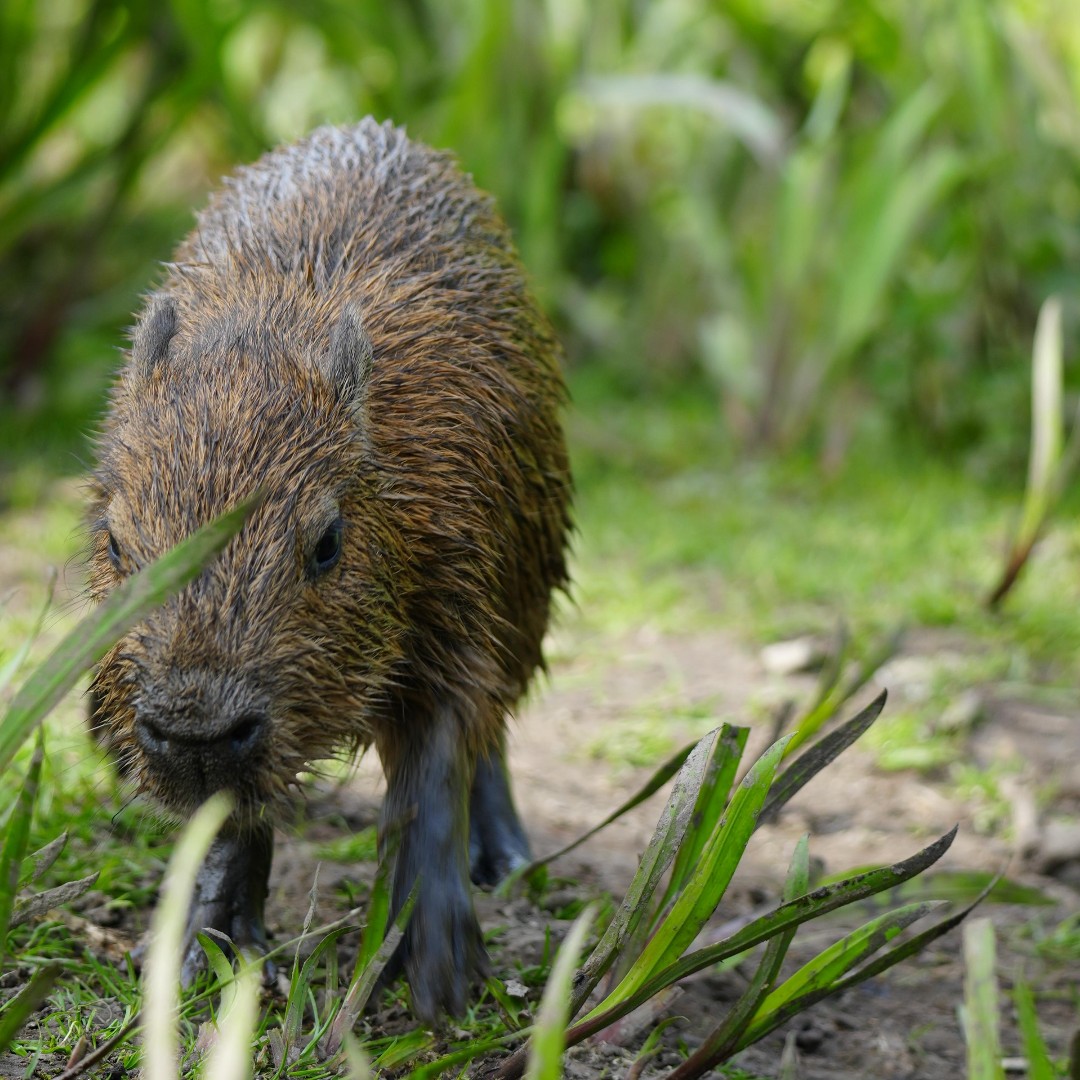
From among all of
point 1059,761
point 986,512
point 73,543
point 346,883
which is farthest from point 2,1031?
point 986,512

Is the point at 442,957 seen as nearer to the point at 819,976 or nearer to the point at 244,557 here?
the point at 819,976

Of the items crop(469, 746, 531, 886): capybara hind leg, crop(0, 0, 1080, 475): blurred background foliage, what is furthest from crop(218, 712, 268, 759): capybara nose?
crop(0, 0, 1080, 475): blurred background foliage

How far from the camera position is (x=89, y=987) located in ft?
7.73

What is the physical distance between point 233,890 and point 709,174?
5.66 metres

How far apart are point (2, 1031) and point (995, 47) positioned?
5.77m

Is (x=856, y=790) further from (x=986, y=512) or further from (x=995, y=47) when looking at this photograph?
(x=995, y=47)

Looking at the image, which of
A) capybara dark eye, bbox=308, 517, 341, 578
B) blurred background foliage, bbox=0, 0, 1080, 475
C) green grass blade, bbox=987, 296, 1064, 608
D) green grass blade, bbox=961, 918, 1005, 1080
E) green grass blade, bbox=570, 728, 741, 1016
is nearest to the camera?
green grass blade, bbox=961, 918, 1005, 1080

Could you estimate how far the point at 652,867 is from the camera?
211cm

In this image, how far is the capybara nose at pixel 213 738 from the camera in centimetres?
A: 199

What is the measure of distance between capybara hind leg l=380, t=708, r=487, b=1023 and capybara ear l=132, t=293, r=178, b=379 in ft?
2.66

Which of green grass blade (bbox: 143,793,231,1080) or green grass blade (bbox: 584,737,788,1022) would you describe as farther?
green grass blade (bbox: 584,737,788,1022)

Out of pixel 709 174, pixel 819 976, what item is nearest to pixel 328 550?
pixel 819 976

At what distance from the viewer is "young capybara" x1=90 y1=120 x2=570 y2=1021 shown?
2.11 metres

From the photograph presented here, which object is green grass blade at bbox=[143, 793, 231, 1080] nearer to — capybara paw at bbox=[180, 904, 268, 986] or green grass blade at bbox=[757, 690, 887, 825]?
capybara paw at bbox=[180, 904, 268, 986]
